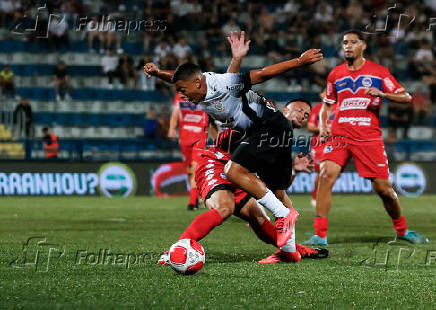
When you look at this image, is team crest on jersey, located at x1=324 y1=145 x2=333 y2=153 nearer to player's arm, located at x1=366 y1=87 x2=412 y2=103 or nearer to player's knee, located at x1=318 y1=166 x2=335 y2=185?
player's knee, located at x1=318 y1=166 x2=335 y2=185

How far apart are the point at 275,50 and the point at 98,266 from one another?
692 inches

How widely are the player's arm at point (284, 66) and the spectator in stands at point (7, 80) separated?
55.0 ft

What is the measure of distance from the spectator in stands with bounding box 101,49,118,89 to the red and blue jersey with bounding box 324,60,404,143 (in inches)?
569

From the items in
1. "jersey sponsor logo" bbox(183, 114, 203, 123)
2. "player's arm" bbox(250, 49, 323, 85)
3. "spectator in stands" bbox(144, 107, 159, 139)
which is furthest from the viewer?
"spectator in stands" bbox(144, 107, 159, 139)

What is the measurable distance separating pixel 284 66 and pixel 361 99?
9.74 ft

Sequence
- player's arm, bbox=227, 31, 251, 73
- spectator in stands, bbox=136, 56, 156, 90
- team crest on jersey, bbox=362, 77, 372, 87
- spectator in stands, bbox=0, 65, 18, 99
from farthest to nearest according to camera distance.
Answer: spectator in stands, bbox=136, 56, 156, 90, spectator in stands, bbox=0, 65, 18, 99, team crest on jersey, bbox=362, 77, 372, 87, player's arm, bbox=227, 31, 251, 73

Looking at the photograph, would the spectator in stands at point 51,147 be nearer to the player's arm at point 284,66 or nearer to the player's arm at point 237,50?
the player's arm at point 237,50

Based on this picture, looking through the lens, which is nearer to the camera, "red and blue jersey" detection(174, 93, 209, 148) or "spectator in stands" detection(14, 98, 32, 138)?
"red and blue jersey" detection(174, 93, 209, 148)

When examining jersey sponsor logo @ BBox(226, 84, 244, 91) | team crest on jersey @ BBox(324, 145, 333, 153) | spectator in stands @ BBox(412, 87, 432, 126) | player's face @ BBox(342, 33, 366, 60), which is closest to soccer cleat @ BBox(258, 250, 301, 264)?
jersey sponsor logo @ BBox(226, 84, 244, 91)

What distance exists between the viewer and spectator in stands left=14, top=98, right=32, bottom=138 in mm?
19594

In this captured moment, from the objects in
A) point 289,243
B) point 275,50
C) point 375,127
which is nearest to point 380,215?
point 375,127

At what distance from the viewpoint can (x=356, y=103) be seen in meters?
8.81

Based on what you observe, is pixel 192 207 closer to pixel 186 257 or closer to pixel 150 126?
pixel 150 126

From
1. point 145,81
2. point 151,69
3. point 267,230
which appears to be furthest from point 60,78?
point 267,230
